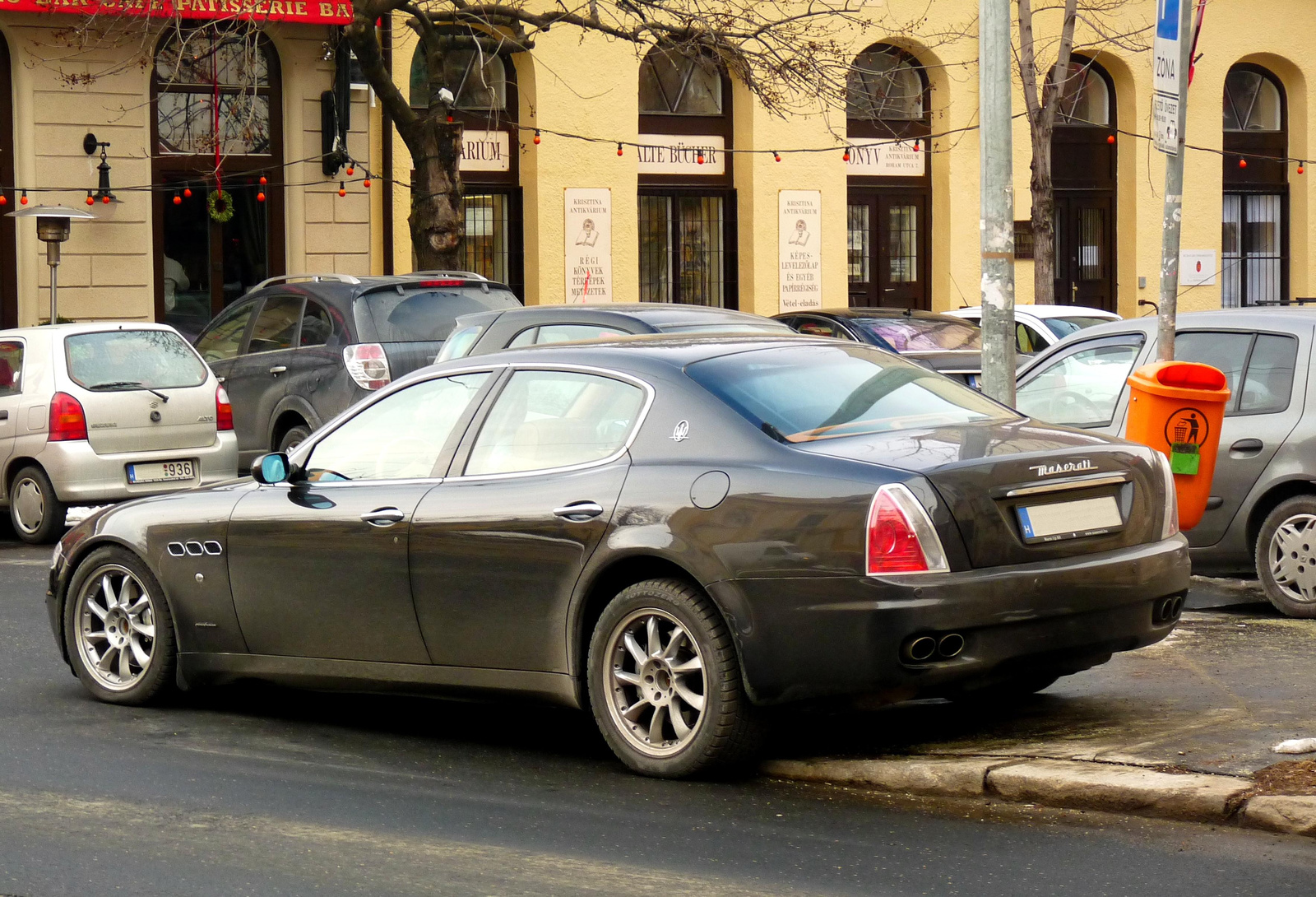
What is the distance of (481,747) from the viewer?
676cm

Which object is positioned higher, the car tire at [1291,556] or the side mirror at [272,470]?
the side mirror at [272,470]

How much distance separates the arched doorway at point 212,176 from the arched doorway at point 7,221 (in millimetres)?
1717

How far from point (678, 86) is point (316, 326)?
13.6 metres

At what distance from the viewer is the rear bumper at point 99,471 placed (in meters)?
13.4

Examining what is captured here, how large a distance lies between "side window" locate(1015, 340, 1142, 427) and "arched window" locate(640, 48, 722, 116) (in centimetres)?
1677

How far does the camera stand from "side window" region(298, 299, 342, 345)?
14477mm

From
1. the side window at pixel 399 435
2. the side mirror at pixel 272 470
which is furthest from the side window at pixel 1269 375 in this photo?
the side mirror at pixel 272 470

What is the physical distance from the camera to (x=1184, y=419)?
8.55 metres

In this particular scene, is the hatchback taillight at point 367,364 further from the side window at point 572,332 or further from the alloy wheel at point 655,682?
the alloy wheel at point 655,682

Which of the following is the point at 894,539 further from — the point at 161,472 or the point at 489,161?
the point at 489,161

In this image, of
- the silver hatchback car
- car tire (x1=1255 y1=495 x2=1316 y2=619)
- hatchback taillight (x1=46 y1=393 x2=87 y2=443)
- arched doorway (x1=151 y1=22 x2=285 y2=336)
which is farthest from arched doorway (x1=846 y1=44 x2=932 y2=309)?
car tire (x1=1255 y1=495 x2=1316 y2=619)

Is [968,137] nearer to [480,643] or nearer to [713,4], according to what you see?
[713,4]

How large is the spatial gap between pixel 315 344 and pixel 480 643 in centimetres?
853

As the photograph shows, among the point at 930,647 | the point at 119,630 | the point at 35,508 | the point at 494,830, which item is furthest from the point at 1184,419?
the point at 35,508
